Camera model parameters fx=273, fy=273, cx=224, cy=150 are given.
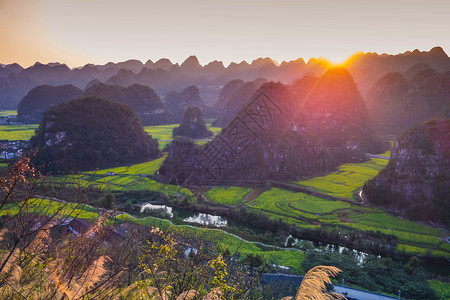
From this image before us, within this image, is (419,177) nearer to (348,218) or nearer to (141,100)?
(348,218)

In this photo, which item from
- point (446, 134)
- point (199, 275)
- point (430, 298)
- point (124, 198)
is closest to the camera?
point (199, 275)

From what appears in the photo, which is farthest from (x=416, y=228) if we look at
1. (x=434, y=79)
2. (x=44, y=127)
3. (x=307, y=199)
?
(x=434, y=79)

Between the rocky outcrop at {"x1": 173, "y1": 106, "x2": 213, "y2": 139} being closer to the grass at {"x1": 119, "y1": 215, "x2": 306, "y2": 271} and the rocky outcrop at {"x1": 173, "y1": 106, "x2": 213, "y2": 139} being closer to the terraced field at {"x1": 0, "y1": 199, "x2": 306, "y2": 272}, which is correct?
the terraced field at {"x1": 0, "y1": 199, "x2": 306, "y2": 272}

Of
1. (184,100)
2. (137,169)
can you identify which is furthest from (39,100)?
(137,169)

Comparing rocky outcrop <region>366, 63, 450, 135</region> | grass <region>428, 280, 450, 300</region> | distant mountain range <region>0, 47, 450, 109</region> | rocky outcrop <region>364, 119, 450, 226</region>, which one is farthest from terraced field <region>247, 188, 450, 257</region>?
distant mountain range <region>0, 47, 450, 109</region>

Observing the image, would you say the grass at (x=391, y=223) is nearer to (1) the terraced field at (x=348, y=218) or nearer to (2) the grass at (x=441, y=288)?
(1) the terraced field at (x=348, y=218)

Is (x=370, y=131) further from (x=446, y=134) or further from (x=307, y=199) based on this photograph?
(x=307, y=199)
